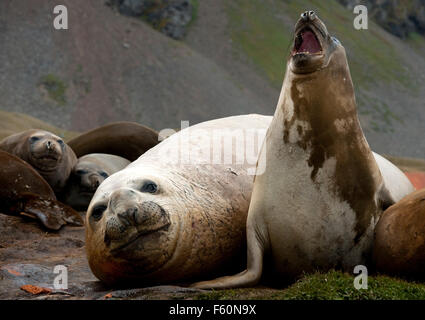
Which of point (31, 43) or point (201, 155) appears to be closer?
point (201, 155)

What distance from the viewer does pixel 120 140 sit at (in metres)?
11.4

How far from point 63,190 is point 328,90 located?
6755mm

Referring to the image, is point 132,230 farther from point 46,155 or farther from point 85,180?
A: point 85,180

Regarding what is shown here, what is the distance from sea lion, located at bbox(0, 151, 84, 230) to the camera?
784cm

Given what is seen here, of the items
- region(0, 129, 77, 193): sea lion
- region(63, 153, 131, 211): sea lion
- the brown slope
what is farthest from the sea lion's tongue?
the brown slope

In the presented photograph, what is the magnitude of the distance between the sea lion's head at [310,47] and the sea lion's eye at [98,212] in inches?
72.7

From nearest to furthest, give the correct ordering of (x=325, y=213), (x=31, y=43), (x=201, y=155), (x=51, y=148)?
(x=325, y=213) → (x=201, y=155) → (x=51, y=148) → (x=31, y=43)

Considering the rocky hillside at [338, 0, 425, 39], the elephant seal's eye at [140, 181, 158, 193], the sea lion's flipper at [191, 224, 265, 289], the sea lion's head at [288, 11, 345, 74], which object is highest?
the rocky hillside at [338, 0, 425, 39]

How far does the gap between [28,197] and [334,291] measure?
17.2 ft

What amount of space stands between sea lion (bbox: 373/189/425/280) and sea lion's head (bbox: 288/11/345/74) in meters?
1.29

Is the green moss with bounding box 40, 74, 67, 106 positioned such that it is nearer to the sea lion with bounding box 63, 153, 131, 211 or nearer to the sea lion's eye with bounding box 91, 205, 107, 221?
the sea lion with bounding box 63, 153, 131, 211

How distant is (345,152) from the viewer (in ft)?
15.9

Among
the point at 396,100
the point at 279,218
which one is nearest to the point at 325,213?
the point at 279,218

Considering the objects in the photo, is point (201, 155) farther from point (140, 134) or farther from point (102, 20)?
point (102, 20)
